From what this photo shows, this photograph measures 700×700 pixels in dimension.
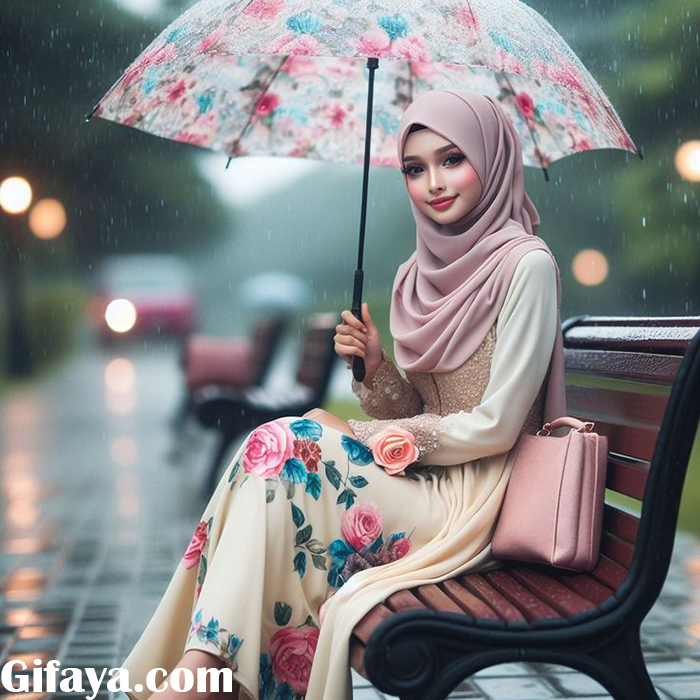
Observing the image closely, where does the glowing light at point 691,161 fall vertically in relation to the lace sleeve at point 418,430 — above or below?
above

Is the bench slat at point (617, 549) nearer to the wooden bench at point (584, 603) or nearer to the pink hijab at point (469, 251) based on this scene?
the wooden bench at point (584, 603)

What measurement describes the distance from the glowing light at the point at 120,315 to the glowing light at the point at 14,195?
9.38m

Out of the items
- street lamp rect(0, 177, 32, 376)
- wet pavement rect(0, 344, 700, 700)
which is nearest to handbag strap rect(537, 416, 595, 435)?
wet pavement rect(0, 344, 700, 700)

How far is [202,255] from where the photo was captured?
29.3 m

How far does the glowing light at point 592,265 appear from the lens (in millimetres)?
19984

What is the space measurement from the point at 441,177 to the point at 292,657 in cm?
119

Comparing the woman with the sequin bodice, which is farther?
the sequin bodice

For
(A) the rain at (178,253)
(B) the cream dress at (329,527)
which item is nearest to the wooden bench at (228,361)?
(A) the rain at (178,253)

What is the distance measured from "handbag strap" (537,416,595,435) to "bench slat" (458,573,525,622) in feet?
1.15

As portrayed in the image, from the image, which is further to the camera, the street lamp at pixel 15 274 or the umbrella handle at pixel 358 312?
the street lamp at pixel 15 274

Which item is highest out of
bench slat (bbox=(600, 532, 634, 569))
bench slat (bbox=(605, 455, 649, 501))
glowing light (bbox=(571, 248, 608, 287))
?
glowing light (bbox=(571, 248, 608, 287))

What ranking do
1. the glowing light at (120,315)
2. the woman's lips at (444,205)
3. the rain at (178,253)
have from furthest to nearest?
the glowing light at (120,315)
the rain at (178,253)
the woman's lips at (444,205)

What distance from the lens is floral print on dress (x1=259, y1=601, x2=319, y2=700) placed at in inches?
99.9

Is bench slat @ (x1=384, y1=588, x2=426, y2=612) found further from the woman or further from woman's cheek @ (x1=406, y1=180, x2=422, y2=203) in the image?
woman's cheek @ (x1=406, y1=180, x2=422, y2=203)
